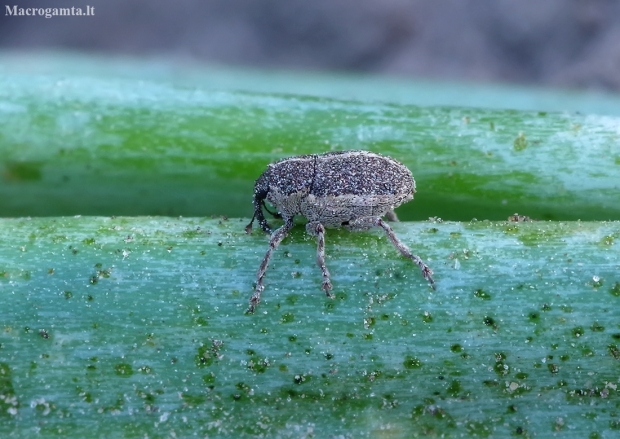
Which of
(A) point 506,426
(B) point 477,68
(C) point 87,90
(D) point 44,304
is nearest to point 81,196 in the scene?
(C) point 87,90

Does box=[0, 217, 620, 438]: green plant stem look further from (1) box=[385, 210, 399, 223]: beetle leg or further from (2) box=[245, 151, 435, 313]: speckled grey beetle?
(1) box=[385, 210, 399, 223]: beetle leg

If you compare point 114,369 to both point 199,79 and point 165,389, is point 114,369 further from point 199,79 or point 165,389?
point 199,79

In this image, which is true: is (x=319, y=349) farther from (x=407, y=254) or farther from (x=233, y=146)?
(x=233, y=146)

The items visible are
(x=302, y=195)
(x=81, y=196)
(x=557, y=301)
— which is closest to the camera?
(x=557, y=301)

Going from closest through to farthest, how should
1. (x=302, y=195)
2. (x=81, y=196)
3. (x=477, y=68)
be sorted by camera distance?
(x=302, y=195)
(x=81, y=196)
(x=477, y=68)

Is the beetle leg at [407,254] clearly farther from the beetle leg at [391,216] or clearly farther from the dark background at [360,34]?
the dark background at [360,34]

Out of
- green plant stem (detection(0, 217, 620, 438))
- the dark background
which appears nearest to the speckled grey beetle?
green plant stem (detection(0, 217, 620, 438))

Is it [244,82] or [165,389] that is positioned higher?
[244,82]
